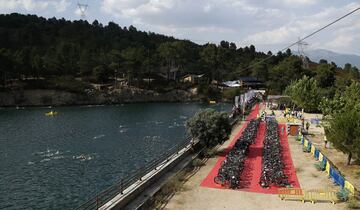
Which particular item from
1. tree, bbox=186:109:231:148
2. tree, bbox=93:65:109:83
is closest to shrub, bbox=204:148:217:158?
tree, bbox=186:109:231:148

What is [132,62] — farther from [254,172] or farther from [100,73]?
[254,172]

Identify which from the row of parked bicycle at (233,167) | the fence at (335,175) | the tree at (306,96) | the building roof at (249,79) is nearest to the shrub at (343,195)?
the fence at (335,175)

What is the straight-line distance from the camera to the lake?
30.9 m

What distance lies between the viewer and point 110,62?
123m

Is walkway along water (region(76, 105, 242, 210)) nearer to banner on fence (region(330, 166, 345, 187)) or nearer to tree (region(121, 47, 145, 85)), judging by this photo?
banner on fence (region(330, 166, 345, 187))

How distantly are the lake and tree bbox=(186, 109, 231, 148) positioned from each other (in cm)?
710

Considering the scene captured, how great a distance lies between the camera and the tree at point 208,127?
124ft

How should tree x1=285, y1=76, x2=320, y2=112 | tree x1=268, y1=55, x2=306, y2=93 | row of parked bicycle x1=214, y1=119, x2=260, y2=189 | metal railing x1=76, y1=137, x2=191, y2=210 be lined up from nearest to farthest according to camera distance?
metal railing x1=76, y1=137, x2=191, y2=210 → row of parked bicycle x1=214, y1=119, x2=260, y2=189 → tree x1=285, y1=76, x2=320, y2=112 → tree x1=268, y1=55, x2=306, y2=93

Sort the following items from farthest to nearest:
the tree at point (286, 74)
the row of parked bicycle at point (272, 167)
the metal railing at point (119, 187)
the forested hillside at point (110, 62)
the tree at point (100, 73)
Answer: the tree at point (286, 74) → the tree at point (100, 73) → the forested hillside at point (110, 62) → the row of parked bicycle at point (272, 167) → the metal railing at point (119, 187)

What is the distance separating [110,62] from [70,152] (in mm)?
79834

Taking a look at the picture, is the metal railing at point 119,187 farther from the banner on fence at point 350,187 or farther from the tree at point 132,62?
the tree at point 132,62

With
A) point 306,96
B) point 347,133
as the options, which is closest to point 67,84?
point 306,96

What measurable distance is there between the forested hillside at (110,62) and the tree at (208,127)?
263 ft

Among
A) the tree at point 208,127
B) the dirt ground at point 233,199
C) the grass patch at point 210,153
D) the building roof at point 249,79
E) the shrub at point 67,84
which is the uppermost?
the building roof at point 249,79
